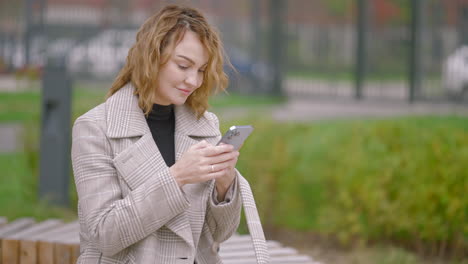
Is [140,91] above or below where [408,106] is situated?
above

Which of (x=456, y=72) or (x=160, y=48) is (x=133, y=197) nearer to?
(x=160, y=48)

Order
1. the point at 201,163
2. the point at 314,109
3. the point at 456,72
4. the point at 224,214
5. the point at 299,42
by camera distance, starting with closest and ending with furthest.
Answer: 1. the point at 201,163
2. the point at 224,214
3. the point at 456,72
4. the point at 314,109
5. the point at 299,42

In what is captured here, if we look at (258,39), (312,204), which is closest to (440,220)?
(312,204)

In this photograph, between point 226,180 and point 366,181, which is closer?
point 226,180

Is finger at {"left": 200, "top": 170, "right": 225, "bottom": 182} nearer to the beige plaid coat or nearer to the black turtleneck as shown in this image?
the beige plaid coat

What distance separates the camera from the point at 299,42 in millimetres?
16172

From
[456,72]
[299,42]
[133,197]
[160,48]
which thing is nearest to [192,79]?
[160,48]

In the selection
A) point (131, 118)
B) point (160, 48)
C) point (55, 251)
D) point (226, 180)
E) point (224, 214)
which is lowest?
point (55, 251)

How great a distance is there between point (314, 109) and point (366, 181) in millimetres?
9809

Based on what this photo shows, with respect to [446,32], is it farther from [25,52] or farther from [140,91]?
[140,91]

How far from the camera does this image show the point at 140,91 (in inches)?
98.7

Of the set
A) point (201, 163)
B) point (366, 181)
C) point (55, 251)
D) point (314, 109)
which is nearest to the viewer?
point (201, 163)

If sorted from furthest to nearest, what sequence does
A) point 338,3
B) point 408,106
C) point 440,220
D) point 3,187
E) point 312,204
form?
1. point 338,3
2. point 408,106
3. point 3,187
4. point 312,204
5. point 440,220

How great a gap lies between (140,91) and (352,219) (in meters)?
3.13
